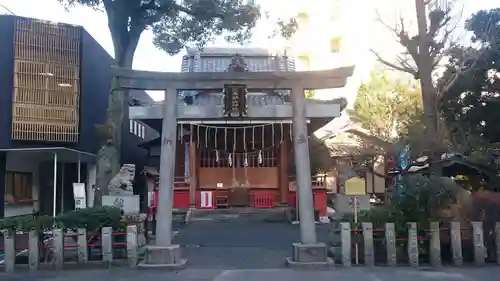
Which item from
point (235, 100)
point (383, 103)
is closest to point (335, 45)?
point (383, 103)

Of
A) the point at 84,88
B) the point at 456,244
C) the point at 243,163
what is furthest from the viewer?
the point at 243,163

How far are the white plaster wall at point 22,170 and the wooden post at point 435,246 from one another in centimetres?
1529

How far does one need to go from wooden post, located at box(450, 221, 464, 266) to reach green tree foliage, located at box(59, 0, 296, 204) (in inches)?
456

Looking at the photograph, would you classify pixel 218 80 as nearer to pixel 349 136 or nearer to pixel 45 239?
pixel 45 239

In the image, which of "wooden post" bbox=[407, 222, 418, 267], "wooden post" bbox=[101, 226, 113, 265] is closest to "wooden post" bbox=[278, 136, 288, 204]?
"wooden post" bbox=[407, 222, 418, 267]

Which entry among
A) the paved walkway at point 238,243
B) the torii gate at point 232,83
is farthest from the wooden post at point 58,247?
the paved walkway at point 238,243

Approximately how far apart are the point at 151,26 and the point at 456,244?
46.8ft

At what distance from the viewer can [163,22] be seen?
71.9 feet

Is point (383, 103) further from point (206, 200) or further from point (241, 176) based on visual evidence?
point (206, 200)

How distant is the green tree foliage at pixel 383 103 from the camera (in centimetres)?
3494

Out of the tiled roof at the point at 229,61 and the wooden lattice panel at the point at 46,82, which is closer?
the wooden lattice panel at the point at 46,82

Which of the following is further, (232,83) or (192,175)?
(192,175)

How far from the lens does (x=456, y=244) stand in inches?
484

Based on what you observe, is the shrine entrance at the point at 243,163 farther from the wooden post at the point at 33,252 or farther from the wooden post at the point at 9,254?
the wooden post at the point at 9,254
